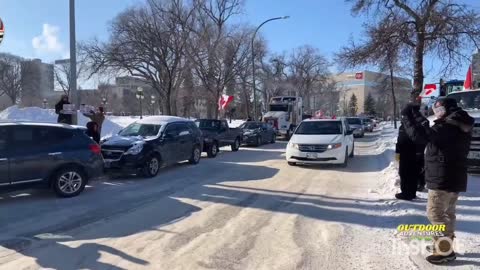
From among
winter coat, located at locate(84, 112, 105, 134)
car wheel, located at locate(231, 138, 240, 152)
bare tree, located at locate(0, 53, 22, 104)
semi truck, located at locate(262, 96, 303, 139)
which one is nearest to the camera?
winter coat, located at locate(84, 112, 105, 134)

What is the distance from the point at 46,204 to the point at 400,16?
16.3m

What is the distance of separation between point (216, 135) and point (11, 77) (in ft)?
285

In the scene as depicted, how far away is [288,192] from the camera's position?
955cm

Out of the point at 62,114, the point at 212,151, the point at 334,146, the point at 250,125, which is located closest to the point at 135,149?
the point at 62,114

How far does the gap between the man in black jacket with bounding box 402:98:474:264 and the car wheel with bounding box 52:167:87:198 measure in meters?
7.00

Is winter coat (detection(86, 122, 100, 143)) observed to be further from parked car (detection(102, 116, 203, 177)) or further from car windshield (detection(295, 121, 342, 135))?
car windshield (detection(295, 121, 342, 135))

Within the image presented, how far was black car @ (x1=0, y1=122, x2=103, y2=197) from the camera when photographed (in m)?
8.18

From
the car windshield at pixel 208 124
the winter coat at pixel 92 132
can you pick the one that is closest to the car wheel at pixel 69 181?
the winter coat at pixel 92 132

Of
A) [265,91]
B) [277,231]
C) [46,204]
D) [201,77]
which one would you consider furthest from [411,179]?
[265,91]

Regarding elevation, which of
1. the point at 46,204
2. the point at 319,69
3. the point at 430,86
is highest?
the point at 319,69

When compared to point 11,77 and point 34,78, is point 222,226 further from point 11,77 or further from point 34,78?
point 11,77

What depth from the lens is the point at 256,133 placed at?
2473 cm

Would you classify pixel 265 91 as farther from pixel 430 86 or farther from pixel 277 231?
pixel 277 231

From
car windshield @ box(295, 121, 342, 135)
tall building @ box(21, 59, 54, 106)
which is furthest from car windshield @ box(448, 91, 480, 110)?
tall building @ box(21, 59, 54, 106)
